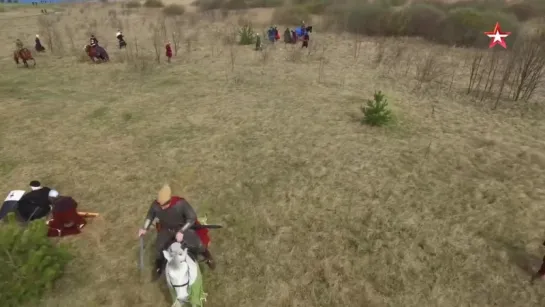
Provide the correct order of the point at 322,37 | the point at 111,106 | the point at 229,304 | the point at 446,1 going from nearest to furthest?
the point at 229,304 < the point at 111,106 < the point at 322,37 < the point at 446,1

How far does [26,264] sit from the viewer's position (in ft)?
14.3

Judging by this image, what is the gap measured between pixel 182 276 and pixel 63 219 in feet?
9.14

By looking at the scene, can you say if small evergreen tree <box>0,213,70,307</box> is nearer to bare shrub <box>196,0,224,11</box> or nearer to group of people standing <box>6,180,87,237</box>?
group of people standing <box>6,180,87,237</box>

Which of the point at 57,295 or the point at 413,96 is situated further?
the point at 413,96

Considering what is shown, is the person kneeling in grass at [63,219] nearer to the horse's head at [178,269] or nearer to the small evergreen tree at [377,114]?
the horse's head at [178,269]

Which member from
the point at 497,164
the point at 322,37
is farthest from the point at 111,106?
the point at 322,37

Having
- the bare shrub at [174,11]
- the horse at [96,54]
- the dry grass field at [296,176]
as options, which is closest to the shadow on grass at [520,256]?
the dry grass field at [296,176]

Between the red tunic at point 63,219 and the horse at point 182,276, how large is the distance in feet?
7.71

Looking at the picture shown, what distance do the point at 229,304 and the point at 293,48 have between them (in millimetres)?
13323

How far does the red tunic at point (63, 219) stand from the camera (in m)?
5.53

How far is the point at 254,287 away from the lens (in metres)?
4.88

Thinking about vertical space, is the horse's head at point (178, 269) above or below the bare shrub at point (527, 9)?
below

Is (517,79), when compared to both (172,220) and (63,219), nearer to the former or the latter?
(172,220)

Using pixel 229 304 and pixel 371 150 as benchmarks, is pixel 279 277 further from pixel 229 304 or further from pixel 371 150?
Result: pixel 371 150
